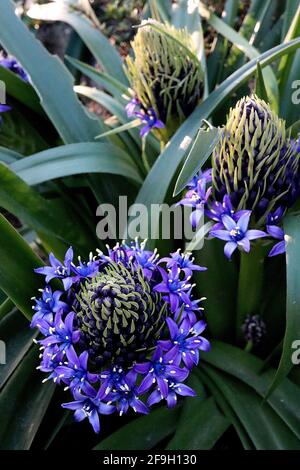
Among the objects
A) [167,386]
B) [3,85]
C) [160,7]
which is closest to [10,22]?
[3,85]

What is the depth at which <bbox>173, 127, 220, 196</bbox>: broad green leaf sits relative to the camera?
4.23 ft

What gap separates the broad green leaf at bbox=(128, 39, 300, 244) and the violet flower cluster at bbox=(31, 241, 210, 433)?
1.41 ft

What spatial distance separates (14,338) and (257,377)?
2.21 feet

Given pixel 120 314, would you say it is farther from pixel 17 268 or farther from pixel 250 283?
pixel 250 283

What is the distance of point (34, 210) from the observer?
166 centimetres

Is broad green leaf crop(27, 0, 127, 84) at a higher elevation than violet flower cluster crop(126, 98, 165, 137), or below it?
higher

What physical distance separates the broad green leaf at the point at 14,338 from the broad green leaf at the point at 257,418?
1.78ft

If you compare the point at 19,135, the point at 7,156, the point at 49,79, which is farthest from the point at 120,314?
the point at 19,135

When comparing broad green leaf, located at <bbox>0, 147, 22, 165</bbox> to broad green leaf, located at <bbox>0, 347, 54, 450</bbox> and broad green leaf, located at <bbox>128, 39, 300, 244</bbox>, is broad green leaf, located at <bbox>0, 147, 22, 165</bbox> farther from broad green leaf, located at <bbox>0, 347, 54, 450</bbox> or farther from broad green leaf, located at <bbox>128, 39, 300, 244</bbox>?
broad green leaf, located at <bbox>0, 347, 54, 450</bbox>

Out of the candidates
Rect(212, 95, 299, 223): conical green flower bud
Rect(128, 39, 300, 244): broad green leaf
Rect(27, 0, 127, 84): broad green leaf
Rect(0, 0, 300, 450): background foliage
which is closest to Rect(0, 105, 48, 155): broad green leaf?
Rect(0, 0, 300, 450): background foliage

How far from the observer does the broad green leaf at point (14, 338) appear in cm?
157

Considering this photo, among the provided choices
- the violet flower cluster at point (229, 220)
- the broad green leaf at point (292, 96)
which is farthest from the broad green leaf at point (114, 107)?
the violet flower cluster at point (229, 220)

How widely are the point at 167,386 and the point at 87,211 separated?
0.98 metres

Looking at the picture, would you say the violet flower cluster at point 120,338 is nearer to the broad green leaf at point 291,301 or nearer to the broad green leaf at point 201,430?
the broad green leaf at point 291,301
